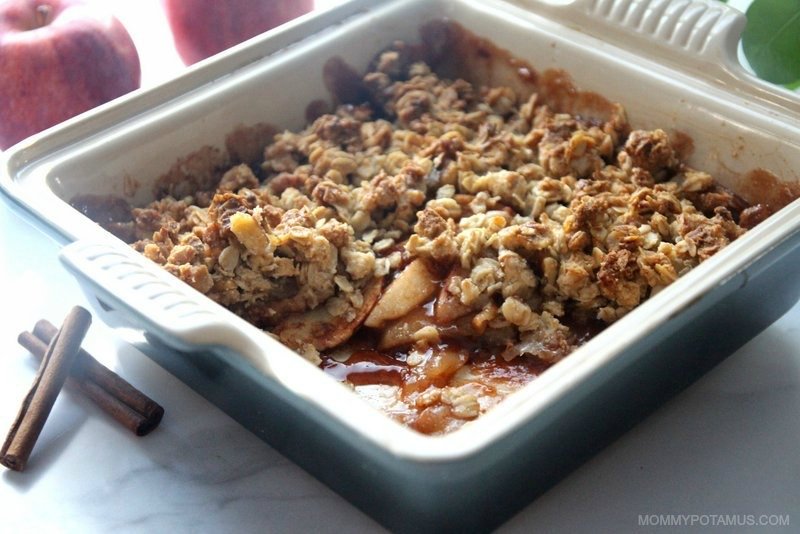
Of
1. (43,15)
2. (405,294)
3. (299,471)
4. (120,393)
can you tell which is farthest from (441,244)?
(43,15)

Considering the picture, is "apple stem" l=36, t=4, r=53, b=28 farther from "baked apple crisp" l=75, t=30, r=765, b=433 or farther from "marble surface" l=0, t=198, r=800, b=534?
"marble surface" l=0, t=198, r=800, b=534

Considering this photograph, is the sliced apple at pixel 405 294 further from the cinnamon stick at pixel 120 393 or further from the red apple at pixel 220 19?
the red apple at pixel 220 19

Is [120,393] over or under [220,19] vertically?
under

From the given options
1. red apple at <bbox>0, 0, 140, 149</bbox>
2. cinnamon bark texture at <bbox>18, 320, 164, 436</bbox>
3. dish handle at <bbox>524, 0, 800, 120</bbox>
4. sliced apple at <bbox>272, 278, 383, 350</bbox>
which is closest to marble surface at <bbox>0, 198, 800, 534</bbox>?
cinnamon bark texture at <bbox>18, 320, 164, 436</bbox>

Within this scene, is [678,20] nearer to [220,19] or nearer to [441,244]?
[441,244]

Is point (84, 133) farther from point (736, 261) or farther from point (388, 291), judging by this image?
point (736, 261)

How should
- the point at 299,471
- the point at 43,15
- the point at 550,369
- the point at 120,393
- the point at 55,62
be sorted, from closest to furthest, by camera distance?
the point at 550,369, the point at 299,471, the point at 120,393, the point at 55,62, the point at 43,15
